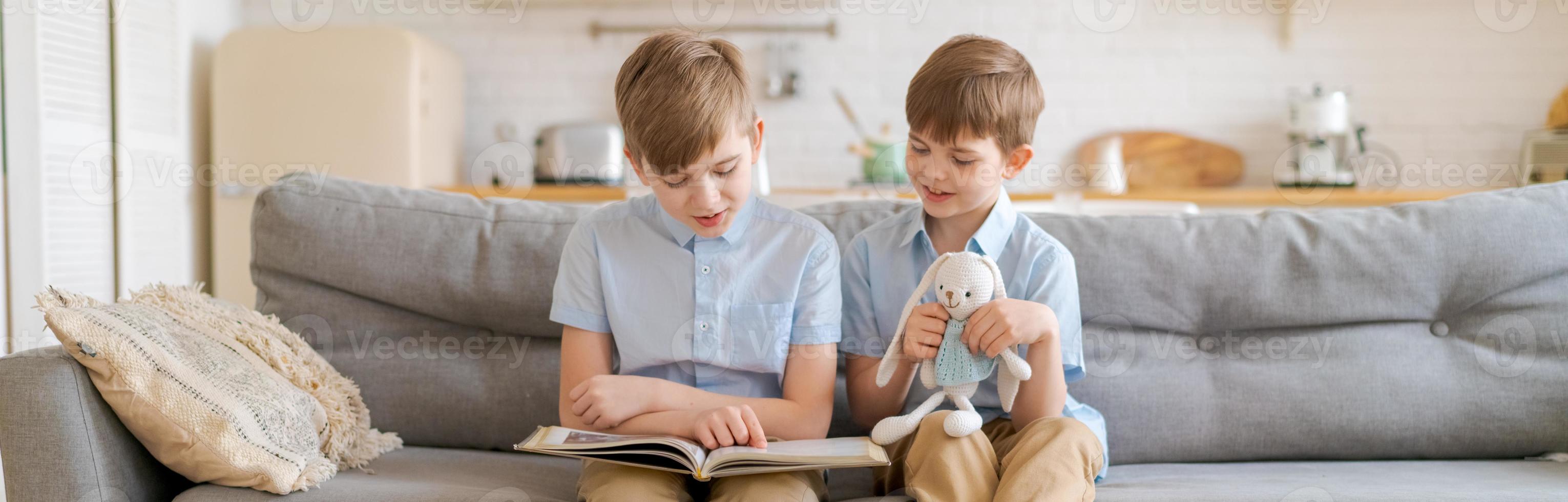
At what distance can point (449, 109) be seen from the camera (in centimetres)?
376

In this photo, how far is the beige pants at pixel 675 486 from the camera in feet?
3.60

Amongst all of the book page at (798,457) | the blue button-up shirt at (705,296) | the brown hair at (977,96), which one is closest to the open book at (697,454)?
the book page at (798,457)

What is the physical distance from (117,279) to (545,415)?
224cm

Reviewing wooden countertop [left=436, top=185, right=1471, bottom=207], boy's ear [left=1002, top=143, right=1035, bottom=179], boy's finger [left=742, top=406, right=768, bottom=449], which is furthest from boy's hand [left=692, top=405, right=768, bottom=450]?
wooden countertop [left=436, top=185, right=1471, bottom=207]

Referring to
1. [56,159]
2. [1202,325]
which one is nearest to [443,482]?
[1202,325]

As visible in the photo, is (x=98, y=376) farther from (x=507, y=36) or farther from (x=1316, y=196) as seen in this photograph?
(x=1316, y=196)

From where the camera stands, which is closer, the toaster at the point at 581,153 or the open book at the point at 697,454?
the open book at the point at 697,454

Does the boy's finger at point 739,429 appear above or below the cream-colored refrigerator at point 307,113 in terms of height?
below

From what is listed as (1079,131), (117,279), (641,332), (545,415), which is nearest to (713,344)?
(641,332)

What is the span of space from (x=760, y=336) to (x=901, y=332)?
0.19 meters

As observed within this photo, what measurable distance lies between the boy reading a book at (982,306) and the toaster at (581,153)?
2400 millimetres

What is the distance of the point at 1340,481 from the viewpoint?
1.34 metres

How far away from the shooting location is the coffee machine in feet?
11.3

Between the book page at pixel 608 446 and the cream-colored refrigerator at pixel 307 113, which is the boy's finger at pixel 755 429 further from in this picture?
the cream-colored refrigerator at pixel 307 113
